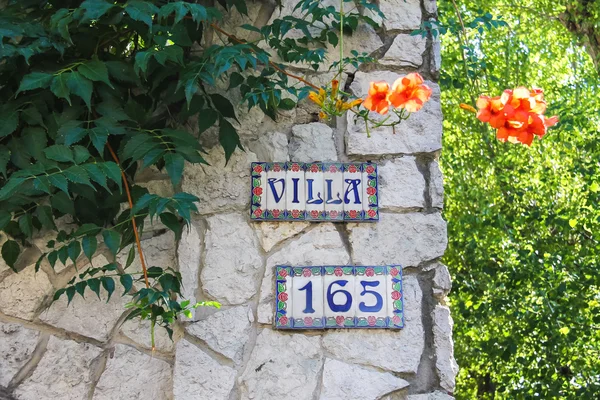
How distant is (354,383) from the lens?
222cm

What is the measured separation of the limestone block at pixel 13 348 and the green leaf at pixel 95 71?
798mm

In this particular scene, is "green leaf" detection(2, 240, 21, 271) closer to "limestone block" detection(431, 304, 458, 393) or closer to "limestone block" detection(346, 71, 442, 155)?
"limestone block" detection(346, 71, 442, 155)

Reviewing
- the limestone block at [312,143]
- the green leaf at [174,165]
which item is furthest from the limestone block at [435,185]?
the green leaf at [174,165]

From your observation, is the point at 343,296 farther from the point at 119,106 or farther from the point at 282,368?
the point at 119,106

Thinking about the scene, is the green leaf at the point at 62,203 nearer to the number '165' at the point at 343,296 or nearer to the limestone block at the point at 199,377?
the limestone block at the point at 199,377

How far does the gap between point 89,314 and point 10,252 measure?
30cm

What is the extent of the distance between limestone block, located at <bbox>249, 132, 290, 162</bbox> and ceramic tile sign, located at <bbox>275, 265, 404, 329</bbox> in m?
0.36

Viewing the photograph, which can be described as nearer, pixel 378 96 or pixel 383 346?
pixel 378 96

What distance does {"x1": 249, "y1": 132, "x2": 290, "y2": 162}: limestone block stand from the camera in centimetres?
246

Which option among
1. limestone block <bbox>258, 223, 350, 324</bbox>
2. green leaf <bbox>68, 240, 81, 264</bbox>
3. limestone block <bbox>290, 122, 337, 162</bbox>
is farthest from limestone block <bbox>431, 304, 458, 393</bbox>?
green leaf <bbox>68, 240, 81, 264</bbox>

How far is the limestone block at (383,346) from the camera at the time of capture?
88.2 inches

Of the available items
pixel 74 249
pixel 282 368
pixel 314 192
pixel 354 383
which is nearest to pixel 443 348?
pixel 354 383

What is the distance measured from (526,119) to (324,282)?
33.1 inches

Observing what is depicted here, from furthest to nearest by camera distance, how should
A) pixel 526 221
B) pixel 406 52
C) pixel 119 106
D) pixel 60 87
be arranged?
pixel 526 221 < pixel 406 52 < pixel 119 106 < pixel 60 87
